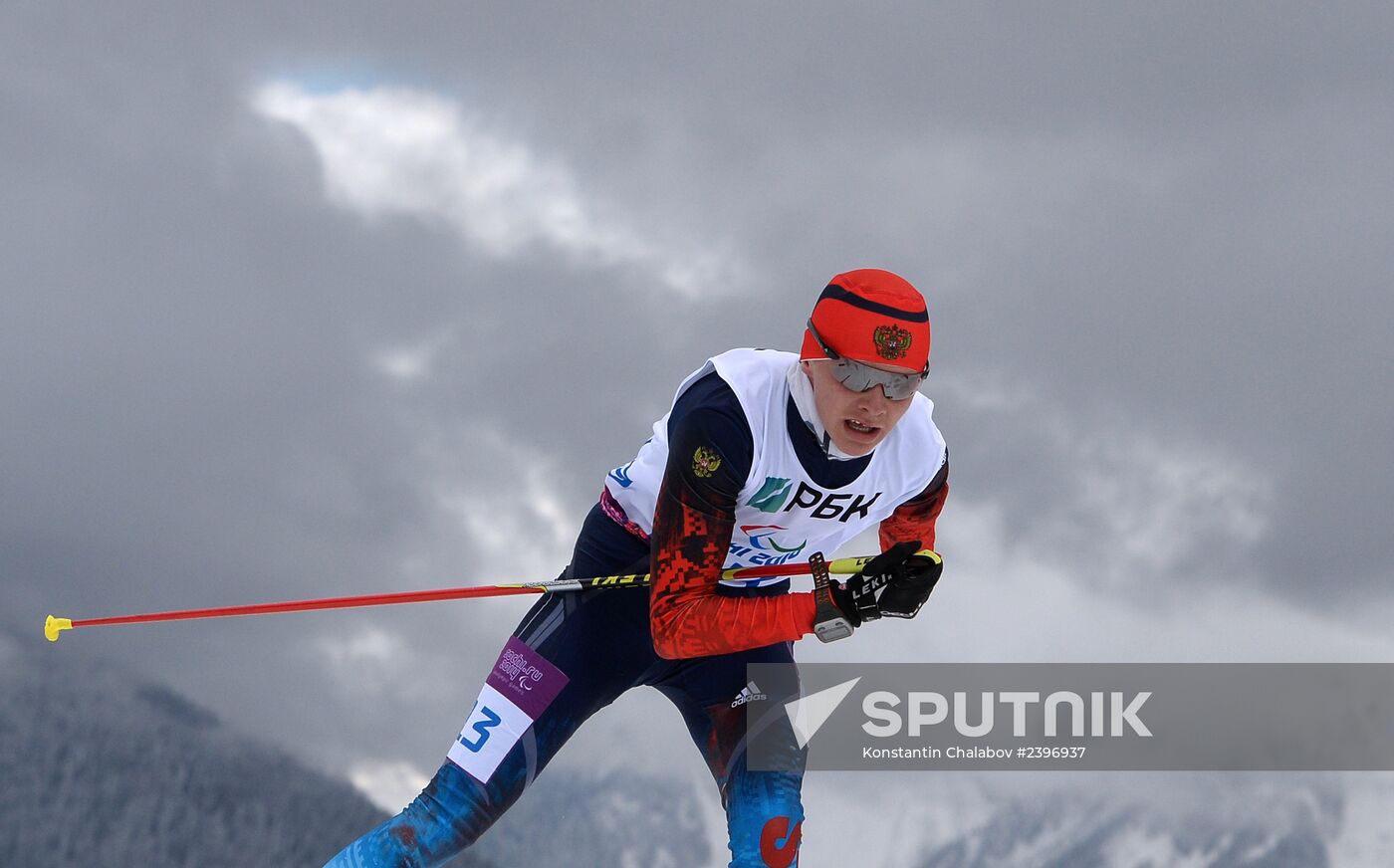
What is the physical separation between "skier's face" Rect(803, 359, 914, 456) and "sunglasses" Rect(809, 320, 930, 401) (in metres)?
0.02

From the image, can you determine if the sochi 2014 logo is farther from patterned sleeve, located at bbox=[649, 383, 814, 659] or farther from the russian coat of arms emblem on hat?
the russian coat of arms emblem on hat

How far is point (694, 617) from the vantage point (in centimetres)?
642

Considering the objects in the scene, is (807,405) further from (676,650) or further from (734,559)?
(676,650)

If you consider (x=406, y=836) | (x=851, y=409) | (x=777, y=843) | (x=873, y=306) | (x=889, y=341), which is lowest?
(x=406, y=836)

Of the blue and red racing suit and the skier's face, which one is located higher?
the skier's face

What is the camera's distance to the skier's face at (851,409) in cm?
643

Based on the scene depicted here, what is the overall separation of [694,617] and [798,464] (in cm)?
89

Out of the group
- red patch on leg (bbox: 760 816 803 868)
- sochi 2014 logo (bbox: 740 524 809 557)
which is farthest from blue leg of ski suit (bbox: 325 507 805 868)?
sochi 2014 logo (bbox: 740 524 809 557)

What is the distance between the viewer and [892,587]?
6.23 meters

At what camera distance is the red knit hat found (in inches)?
248

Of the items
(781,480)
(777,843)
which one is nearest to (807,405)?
(781,480)

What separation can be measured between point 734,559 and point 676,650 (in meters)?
0.98

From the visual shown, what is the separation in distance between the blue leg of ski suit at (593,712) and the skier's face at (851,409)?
149 centimetres

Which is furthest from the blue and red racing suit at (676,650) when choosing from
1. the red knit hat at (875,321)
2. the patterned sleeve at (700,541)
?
the red knit hat at (875,321)
